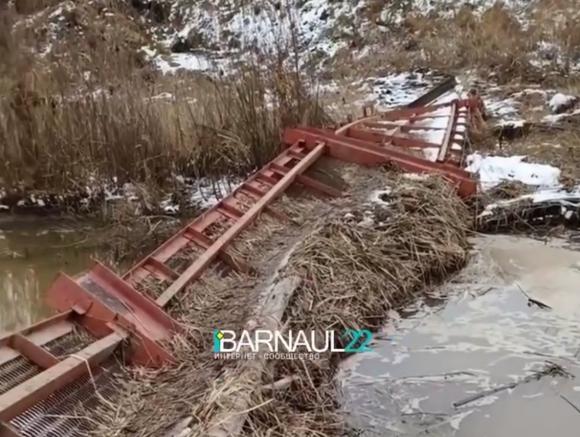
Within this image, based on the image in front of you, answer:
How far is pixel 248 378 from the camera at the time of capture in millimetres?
3637

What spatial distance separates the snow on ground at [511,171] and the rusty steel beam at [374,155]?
47cm

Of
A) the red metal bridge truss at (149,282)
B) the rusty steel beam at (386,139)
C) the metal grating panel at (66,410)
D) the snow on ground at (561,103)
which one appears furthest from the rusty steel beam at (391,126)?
the metal grating panel at (66,410)

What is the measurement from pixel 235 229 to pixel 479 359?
2071mm

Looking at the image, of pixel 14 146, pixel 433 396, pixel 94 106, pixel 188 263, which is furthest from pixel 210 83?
pixel 433 396

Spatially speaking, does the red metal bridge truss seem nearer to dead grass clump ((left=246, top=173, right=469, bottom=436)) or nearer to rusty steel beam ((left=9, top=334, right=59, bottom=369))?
rusty steel beam ((left=9, top=334, right=59, bottom=369))

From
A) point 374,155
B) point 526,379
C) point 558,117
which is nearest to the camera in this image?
point 526,379

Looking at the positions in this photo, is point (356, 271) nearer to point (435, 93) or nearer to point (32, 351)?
point (32, 351)

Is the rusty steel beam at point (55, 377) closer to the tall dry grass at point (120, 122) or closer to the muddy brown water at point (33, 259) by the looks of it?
the muddy brown water at point (33, 259)

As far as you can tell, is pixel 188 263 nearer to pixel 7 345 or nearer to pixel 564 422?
pixel 7 345

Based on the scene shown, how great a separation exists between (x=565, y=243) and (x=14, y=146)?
5855mm

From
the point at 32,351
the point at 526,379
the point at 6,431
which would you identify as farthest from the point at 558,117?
the point at 6,431

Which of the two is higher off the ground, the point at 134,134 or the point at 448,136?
the point at 134,134

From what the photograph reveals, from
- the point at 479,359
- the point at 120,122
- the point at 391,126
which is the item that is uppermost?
the point at 120,122

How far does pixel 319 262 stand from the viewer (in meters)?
5.19
